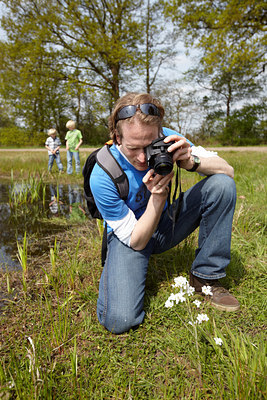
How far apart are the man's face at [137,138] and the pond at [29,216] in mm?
1529

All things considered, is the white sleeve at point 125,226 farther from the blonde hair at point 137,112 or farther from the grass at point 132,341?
the blonde hair at point 137,112

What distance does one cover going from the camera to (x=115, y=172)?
1670mm

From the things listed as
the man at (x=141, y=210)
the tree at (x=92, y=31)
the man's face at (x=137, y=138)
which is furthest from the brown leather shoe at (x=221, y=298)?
the tree at (x=92, y=31)

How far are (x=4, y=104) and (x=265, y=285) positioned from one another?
2458cm

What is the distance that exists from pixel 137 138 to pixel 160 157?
0.20 meters

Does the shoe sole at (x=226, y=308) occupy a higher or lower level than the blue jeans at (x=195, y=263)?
lower

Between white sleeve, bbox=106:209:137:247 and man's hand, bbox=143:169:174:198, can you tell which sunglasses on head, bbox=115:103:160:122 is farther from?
white sleeve, bbox=106:209:137:247

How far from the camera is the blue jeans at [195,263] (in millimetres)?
1607

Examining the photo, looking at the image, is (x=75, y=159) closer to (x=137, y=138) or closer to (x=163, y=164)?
(x=137, y=138)

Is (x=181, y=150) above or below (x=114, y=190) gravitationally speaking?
above

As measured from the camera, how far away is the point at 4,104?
2192 cm

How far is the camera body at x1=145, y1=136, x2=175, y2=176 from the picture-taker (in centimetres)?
145

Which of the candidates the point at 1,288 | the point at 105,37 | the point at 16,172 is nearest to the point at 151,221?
the point at 1,288

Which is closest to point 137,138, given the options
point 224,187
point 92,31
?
point 224,187
